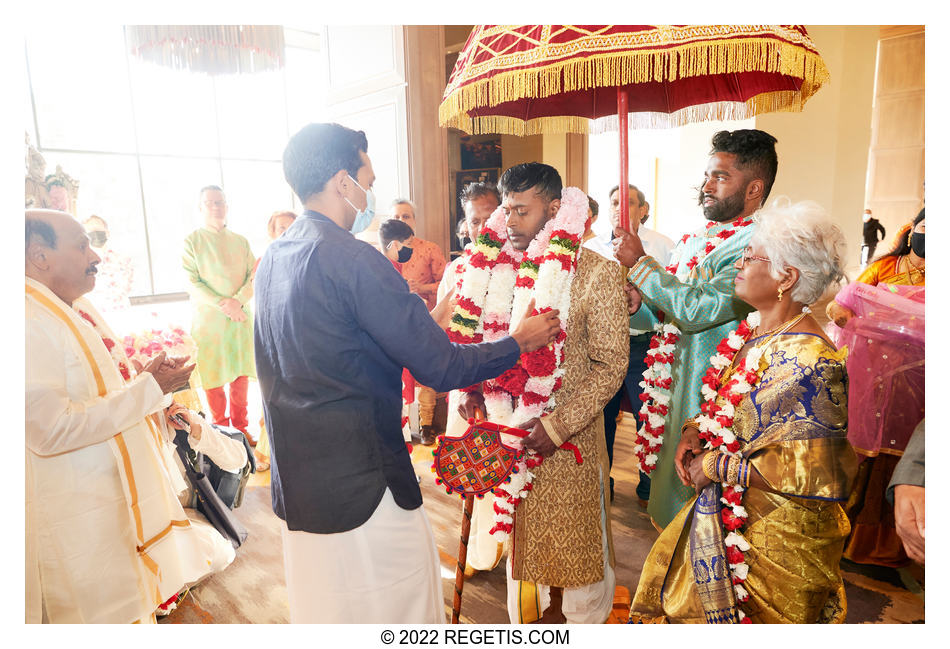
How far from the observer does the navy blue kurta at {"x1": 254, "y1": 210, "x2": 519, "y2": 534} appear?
1.63 m

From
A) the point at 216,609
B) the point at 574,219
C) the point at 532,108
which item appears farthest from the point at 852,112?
the point at 216,609

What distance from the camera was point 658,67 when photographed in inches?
68.4

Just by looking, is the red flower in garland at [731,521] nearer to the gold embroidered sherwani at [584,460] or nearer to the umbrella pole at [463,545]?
the gold embroidered sherwani at [584,460]

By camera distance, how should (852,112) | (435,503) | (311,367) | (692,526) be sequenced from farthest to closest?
(852,112) → (435,503) → (692,526) → (311,367)

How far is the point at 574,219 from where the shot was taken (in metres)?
2.24

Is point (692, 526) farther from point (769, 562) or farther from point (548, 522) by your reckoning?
point (548, 522)

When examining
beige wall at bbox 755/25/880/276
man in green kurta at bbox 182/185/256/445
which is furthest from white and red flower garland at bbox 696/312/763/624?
beige wall at bbox 755/25/880/276

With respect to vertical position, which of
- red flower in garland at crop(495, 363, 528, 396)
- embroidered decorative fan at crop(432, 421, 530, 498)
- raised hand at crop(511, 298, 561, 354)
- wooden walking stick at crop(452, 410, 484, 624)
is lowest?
wooden walking stick at crop(452, 410, 484, 624)

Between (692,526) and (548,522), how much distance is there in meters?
0.54

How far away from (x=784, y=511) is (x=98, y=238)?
5243 mm

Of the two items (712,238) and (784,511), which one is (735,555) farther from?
(712,238)

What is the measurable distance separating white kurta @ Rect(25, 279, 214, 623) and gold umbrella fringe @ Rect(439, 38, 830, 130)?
165 cm

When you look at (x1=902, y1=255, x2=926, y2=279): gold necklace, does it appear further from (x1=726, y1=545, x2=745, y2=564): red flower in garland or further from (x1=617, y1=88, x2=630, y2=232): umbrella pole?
(x1=726, y1=545, x2=745, y2=564): red flower in garland

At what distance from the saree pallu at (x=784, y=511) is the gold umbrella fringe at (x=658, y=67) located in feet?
2.87
